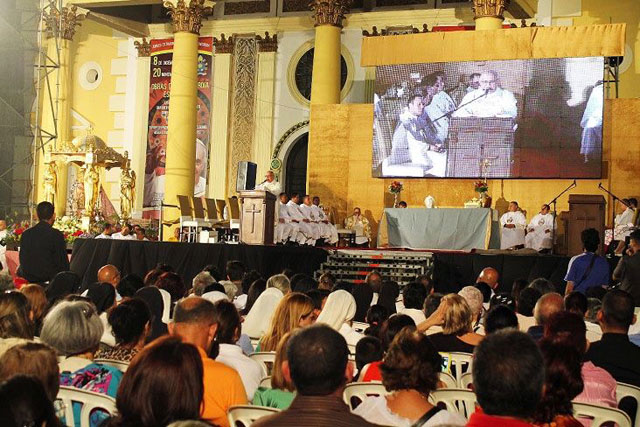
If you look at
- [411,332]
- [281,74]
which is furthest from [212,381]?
[281,74]

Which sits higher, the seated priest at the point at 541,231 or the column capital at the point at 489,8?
the column capital at the point at 489,8

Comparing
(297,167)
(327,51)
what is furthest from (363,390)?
(297,167)

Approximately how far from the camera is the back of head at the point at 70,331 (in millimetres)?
4672

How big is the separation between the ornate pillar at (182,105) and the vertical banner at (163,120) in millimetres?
2022

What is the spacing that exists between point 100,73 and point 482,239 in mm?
13755

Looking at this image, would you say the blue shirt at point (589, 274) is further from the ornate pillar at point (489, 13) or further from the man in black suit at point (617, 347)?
the ornate pillar at point (489, 13)

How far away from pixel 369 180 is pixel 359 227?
1.54 meters

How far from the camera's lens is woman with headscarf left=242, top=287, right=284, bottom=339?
746cm

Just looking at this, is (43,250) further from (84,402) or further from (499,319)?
(84,402)

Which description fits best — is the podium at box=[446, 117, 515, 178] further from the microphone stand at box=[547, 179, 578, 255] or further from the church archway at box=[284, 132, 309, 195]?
the church archway at box=[284, 132, 309, 195]

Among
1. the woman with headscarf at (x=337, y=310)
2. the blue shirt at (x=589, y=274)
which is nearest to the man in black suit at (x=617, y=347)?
the woman with headscarf at (x=337, y=310)

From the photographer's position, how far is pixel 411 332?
4.07 metres

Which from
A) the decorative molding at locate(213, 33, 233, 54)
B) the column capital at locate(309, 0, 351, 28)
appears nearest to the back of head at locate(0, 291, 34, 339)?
the column capital at locate(309, 0, 351, 28)

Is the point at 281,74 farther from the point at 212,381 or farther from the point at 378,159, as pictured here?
the point at 212,381
